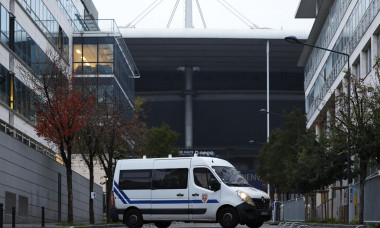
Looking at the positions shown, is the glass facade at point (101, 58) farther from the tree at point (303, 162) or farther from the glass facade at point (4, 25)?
the glass facade at point (4, 25)

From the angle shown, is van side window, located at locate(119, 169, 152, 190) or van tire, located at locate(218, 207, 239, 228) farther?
van side window, located at locate(119, 169, 152, 190)

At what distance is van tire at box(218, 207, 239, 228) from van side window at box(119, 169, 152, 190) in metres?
3.09

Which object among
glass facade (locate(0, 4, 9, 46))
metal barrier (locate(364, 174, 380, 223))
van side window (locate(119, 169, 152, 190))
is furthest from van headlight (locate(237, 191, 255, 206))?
glass facade (locate(0, 4, 9, 46))

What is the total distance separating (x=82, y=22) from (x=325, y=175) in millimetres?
30884

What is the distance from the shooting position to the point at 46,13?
173 feet

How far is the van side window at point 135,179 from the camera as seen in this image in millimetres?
26375

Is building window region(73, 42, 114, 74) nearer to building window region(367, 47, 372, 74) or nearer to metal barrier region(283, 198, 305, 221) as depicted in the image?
metal barrier region(283, 198, 305, 221)

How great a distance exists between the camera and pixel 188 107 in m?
103

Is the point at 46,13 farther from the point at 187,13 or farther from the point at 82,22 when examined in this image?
the point at 187,13

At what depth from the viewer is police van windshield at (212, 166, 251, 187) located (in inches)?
982

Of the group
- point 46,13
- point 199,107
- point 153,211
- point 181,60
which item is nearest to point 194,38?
point 181,60

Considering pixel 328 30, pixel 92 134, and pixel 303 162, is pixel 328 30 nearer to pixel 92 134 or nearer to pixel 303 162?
pixel 303 162

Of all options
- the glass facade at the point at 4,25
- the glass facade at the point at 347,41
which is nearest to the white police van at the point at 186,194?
the glass facade at the point at 347,41

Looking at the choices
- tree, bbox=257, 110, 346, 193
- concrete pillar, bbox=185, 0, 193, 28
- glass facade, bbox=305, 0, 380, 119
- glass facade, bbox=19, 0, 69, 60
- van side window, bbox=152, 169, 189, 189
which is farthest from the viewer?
concrete pillar, bbox=185, 0, 193, 28
